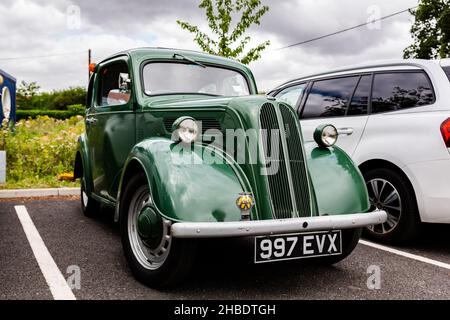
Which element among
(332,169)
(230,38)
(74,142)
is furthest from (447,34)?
(332,169)

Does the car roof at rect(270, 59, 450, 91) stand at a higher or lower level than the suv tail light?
higher

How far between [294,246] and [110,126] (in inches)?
99.7

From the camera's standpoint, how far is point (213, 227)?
109 inches

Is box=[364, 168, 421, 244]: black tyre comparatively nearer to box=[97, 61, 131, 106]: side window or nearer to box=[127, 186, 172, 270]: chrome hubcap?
box=[127, 186, 172, 270]: chrome hubcap

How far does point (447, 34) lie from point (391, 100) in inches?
1089

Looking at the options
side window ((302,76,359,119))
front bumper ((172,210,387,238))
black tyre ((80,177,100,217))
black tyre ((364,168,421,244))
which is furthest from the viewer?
black tyre ((80,177,100,217))

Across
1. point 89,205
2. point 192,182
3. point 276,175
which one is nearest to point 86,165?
point 89,205

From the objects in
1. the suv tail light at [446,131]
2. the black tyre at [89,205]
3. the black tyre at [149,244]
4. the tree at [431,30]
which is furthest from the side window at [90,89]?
the tree at [431,30]

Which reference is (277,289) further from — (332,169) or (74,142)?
(74,142)

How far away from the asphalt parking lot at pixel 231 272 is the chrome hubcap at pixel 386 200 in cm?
24

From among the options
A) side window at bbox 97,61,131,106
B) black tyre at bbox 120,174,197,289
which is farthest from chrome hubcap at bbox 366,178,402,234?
side window at bbox 97,61,131,106

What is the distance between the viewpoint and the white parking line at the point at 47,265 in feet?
10.3

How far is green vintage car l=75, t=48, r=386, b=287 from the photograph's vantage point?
2.96 meters

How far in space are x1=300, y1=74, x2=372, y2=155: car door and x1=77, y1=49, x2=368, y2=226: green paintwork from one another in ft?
3.83
